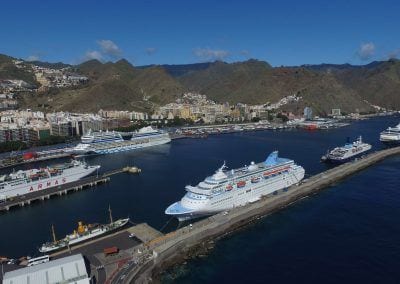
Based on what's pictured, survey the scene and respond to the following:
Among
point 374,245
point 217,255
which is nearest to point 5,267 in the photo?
point 217,255

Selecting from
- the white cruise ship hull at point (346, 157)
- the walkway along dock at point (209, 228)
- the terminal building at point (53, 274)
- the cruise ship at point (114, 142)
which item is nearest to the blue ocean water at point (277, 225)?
the walkway along dock at point (209, 228)

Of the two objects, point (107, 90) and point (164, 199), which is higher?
point (107, 90)

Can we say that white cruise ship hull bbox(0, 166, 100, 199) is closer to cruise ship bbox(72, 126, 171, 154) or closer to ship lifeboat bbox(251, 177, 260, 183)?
cruise ship bbox(72, 126, 171, 154)

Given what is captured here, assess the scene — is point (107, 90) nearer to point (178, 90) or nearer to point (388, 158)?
point (178, 90)

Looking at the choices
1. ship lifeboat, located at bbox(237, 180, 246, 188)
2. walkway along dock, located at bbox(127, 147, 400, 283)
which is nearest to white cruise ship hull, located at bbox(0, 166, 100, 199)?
walkway along dock, located at bbox(127, 147, 400, 283)

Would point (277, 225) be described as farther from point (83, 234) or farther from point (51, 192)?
point (51, 192)
